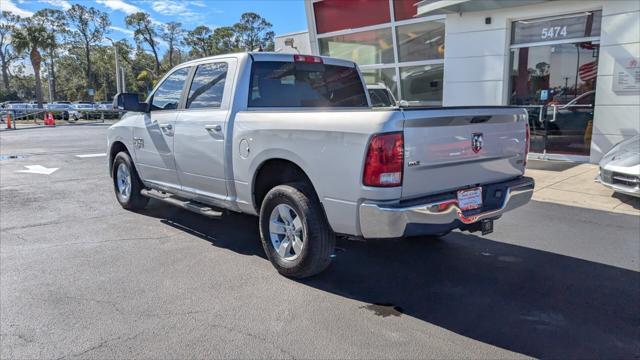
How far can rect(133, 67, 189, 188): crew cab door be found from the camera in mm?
5547

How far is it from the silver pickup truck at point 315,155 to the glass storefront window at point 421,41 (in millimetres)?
8530

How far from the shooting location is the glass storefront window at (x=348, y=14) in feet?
47.4

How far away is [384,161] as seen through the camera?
3369mm

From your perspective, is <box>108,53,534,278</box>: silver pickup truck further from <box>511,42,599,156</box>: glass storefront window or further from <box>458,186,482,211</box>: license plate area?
<box>511,42,599,156</box>: glass storefront window

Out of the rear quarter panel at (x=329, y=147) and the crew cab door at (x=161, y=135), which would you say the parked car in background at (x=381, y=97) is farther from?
the rear quarter panel at (x=329, y=147)

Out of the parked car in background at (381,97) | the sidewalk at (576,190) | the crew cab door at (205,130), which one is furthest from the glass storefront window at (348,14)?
the crew cab door at (205,130)

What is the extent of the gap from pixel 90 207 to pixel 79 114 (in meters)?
38.3

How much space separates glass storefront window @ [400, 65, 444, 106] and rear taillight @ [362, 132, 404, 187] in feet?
35.4

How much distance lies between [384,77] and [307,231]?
38.8 ft

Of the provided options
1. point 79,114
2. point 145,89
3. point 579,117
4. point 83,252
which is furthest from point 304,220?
point 145,89

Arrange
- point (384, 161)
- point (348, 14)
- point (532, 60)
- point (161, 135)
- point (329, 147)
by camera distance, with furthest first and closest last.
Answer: point (348, 14)
point (532, 60)
point (161, 135)
point (329, 147)
point (384, 161)

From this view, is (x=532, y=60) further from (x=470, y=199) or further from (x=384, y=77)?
(x=470, y=199)

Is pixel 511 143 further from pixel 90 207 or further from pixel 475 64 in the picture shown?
pixel 475 64

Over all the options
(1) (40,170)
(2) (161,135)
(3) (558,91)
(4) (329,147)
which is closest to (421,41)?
(3) (558,91)
